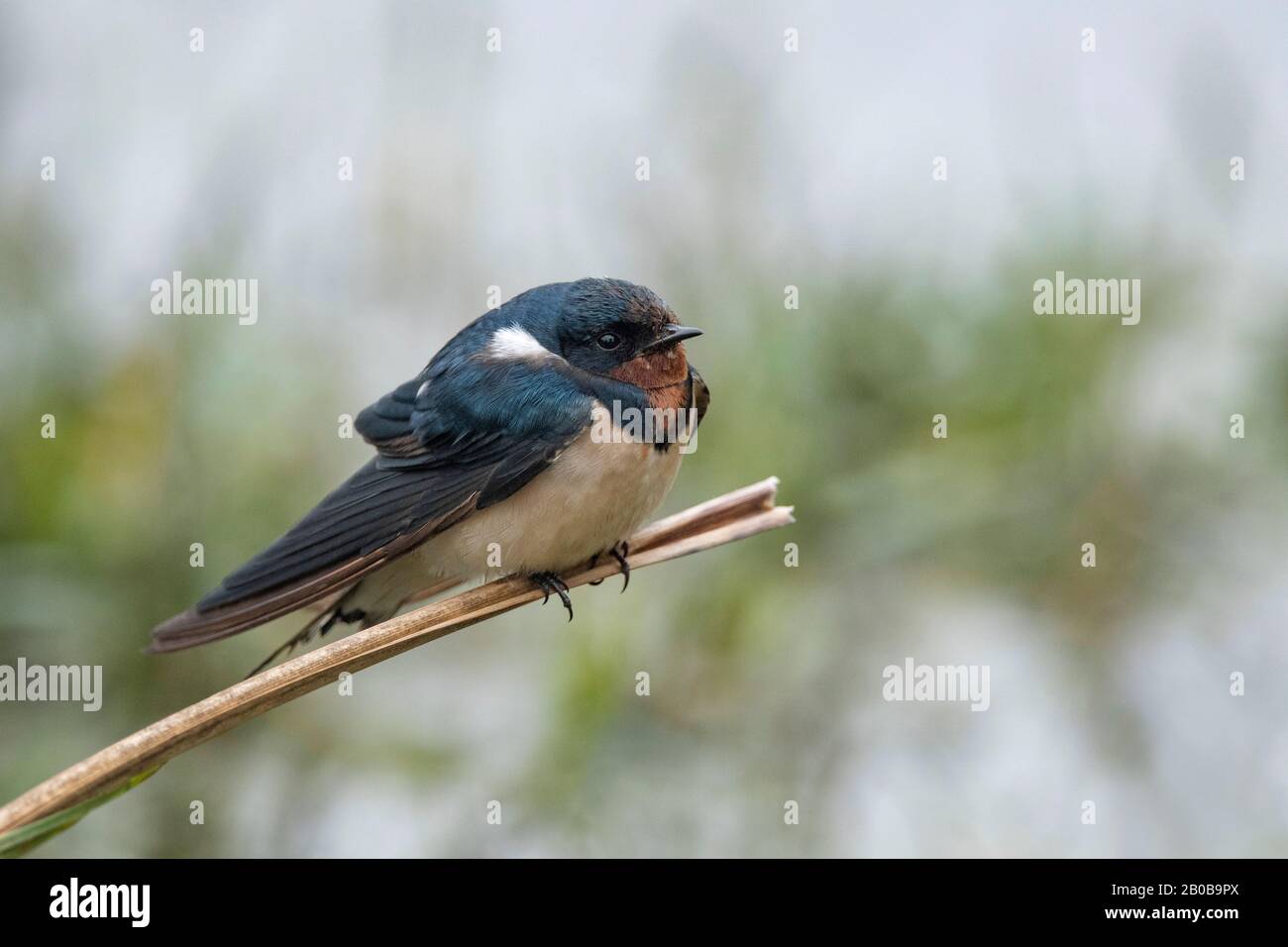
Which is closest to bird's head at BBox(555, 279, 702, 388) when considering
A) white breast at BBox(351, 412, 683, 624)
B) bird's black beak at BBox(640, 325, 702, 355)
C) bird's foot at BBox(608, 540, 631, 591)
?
bird's black beak at BBox(640, 325, 702, 355)

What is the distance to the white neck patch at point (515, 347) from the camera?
1980 mm

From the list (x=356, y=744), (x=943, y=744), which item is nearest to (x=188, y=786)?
(x=356, y=744)

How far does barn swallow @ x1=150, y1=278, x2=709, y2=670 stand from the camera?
189 centimetres

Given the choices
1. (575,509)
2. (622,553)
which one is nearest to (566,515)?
(575,509)

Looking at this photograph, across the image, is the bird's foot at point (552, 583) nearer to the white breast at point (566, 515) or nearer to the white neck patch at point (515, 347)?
the white breast at point (566, 515)

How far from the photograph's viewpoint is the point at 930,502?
87.8 inches

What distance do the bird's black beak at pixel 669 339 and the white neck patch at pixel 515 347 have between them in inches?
5.5

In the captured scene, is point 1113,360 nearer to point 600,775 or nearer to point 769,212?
point 769,212

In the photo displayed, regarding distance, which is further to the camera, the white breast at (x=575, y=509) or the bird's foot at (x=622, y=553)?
the bird's foot at (x=622, y=553)

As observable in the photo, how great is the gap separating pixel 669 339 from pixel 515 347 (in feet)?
0.76

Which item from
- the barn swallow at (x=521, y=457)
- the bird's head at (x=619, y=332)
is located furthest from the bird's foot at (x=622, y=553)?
the bird's head at (x=619, y=332)

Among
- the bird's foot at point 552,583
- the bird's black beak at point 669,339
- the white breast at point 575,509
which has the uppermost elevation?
the bird's black beak at point 669,339

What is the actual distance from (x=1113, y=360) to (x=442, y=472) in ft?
3.79

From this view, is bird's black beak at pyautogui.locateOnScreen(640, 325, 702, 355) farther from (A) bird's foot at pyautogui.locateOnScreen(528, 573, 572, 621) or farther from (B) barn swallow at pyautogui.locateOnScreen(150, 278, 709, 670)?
(A) bird's foot at pyautogui.locateOnScreen(528, 573, 572, 621)
